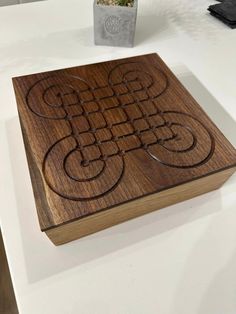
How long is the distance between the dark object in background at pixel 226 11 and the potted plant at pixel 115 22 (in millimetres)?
297

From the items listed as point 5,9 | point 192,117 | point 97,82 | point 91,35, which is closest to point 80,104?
point 97,82

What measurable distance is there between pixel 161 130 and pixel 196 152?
6 cm

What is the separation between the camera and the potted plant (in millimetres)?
638

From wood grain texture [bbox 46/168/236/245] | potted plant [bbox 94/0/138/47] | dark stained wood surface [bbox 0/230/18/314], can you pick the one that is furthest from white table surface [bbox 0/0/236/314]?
dark stained wood surface [bbox 0/230/18/314]

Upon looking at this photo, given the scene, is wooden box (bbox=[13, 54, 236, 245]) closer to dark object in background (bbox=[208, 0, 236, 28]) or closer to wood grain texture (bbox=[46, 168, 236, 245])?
wood grain texture (bbox=[46, 168, 236, 245])

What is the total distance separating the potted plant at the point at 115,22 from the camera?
638mm

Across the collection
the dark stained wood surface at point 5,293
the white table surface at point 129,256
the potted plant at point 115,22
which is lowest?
the white table surface at point 129,256

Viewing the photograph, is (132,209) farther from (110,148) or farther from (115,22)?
(115,22)

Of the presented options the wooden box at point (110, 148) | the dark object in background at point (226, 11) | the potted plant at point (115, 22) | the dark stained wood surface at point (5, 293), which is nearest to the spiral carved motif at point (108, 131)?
the wooden box at point (110, 148)

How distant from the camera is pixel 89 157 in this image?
0.42 meters

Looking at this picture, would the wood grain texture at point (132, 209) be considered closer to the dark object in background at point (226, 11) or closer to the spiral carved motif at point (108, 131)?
the spiral carved motif at point (108, 131)

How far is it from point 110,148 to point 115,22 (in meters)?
0.37

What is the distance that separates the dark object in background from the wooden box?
1.36 feet

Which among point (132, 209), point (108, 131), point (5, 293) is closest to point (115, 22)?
point (108, 131)
